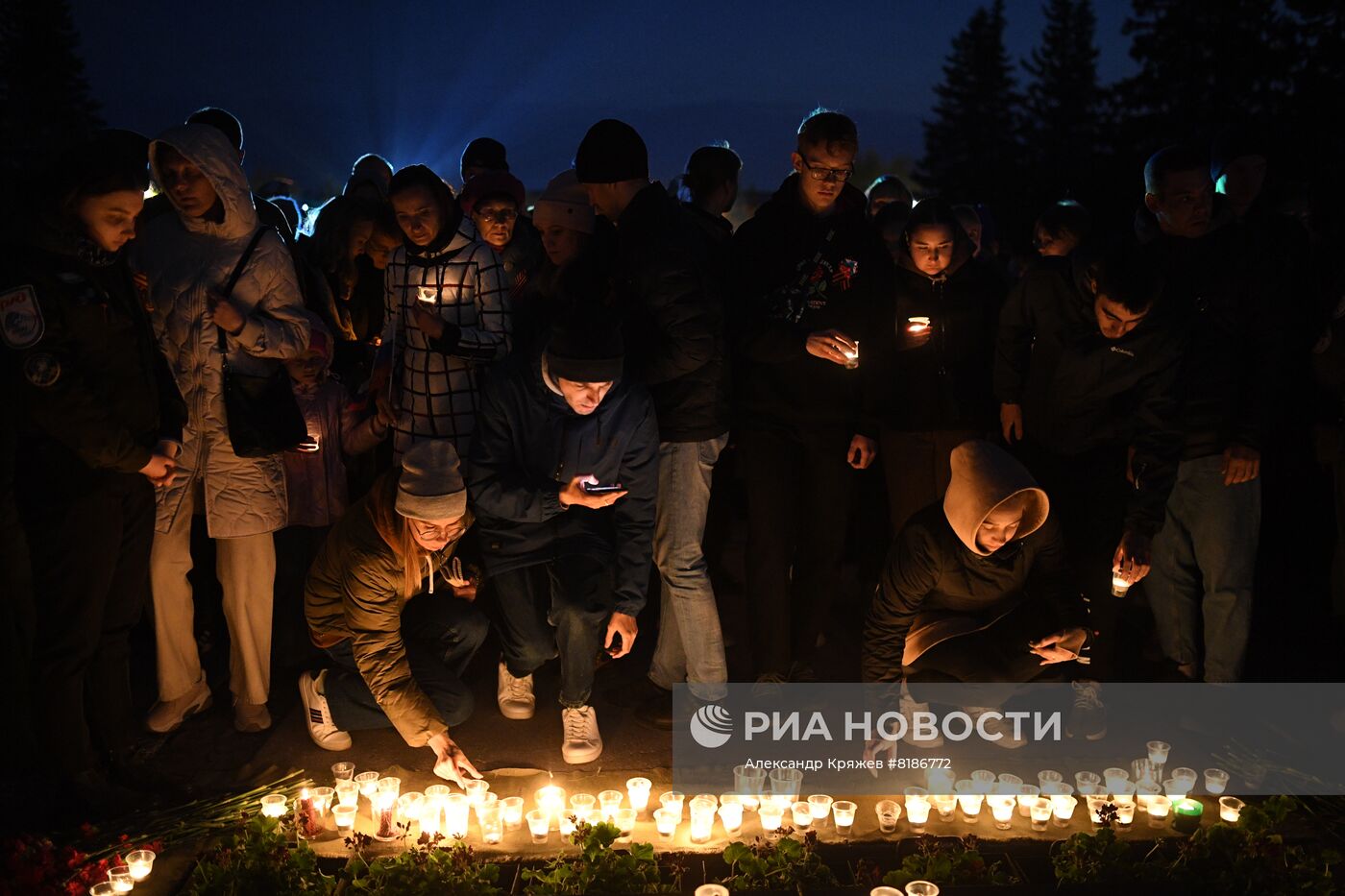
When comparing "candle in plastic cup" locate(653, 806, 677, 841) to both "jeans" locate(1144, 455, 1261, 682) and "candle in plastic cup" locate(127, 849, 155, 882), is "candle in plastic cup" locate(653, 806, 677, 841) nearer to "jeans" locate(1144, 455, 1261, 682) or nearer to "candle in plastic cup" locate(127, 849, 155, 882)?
"candle in plastic cup" locate(127, 849, 155, 882)

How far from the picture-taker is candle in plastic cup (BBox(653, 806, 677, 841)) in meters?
3.88

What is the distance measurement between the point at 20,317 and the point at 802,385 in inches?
113

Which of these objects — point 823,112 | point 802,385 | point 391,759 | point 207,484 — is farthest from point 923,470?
point 207,484

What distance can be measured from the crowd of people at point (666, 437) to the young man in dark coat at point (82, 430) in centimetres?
3

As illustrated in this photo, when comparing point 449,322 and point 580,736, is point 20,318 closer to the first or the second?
point 449,322

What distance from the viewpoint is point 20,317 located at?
145 inches

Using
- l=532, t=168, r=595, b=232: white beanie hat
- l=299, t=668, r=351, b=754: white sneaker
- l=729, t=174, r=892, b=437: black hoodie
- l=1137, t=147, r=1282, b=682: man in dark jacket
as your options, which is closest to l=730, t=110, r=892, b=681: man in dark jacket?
l=729, t=174, r=892, b=437: black hoodie

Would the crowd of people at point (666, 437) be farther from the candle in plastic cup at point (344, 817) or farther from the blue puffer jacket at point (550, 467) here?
the candle in plastic cup at point (344, 817)

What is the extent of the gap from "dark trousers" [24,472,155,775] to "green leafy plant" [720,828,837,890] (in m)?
2.28

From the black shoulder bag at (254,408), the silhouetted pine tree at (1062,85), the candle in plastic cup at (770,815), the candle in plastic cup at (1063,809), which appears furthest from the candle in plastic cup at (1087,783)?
the silhouetted pine tree at (1062,85)

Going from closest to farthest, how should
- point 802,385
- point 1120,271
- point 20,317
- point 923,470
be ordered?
1. point 20,317
2. point 1120,271
3. point 802,385
4. point 923,470

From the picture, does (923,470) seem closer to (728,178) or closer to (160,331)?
(728,178)

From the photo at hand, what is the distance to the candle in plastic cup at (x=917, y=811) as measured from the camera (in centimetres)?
397

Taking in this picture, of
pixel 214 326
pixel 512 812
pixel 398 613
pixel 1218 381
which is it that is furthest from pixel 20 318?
pixel 1218 381
